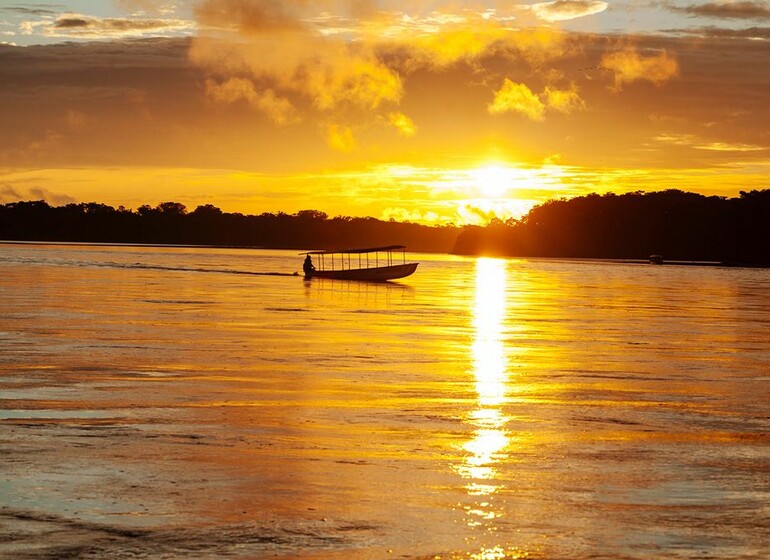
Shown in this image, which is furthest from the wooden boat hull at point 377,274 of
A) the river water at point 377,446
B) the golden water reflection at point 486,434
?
the golden water reflection at point 486,434

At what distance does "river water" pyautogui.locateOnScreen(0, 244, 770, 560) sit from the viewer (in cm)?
1060

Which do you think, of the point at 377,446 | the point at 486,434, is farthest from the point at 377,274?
the point at 377,446

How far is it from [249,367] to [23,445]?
1082 centimetres

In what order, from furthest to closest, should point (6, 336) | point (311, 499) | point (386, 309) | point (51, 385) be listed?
point (386, 309)
point (6, 336)
point (51, 385)
point (311, 499)

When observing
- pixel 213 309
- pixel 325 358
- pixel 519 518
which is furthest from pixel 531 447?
pixel 213 309

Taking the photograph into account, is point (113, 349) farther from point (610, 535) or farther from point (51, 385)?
point (610, 535)

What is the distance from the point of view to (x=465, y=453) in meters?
15.0

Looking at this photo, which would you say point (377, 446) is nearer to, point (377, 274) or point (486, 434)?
point (486, 434)

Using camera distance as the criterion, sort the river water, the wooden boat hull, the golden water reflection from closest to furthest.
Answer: the river water → the golden water reflection → the wooden boat hull

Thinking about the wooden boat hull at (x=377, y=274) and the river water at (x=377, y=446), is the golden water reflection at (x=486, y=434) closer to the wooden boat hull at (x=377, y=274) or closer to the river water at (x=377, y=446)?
the river water at (x=377, y=446)

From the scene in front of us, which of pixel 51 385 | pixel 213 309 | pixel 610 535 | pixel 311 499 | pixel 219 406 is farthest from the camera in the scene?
pixel 213 309

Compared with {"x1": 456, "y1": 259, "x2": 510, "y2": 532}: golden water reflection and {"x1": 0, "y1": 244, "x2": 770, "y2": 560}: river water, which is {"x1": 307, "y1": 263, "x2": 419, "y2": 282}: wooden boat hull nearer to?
{"x1": 0, "y1": 244, "x2": 770, "y2": 560}: river water

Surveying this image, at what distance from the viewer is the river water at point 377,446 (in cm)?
1060

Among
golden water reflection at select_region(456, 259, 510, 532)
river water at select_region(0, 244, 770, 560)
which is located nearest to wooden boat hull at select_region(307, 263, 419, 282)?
river water at select_region(0, 244, 770, 560)
